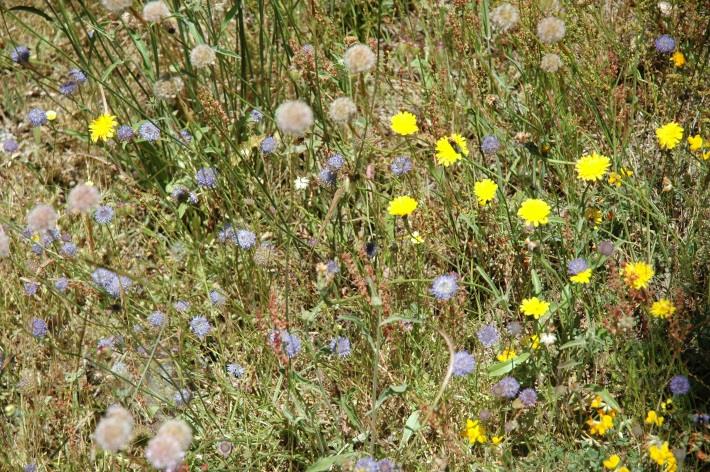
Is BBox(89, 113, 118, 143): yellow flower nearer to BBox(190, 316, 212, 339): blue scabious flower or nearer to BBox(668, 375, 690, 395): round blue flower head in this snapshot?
BBox(190, 316, 212, 339): blue scabious flower

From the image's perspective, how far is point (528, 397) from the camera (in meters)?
2.19

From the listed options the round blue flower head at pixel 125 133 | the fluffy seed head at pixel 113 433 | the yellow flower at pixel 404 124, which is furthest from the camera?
the round blue flower head at pixel 125 133

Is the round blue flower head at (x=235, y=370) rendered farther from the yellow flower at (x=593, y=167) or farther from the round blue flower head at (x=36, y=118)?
the round blue flower head at (x=36, y=118)

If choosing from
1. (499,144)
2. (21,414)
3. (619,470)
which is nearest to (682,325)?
(619,470)

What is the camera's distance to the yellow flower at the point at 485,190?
256cm

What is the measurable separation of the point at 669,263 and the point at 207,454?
5.01ft

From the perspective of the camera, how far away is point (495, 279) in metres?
2.73

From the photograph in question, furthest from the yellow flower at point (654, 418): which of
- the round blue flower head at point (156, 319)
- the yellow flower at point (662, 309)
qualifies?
the round blue flower head at point (156, 319)

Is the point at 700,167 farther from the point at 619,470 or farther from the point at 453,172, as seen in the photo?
the point at 619,470

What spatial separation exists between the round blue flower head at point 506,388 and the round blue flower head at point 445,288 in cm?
29

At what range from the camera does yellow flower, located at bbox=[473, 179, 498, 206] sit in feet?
8.39

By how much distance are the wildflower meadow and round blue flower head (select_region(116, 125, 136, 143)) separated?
0.03 ft

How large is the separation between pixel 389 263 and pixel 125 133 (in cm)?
115

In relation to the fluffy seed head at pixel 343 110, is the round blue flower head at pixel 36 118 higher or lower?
higher
